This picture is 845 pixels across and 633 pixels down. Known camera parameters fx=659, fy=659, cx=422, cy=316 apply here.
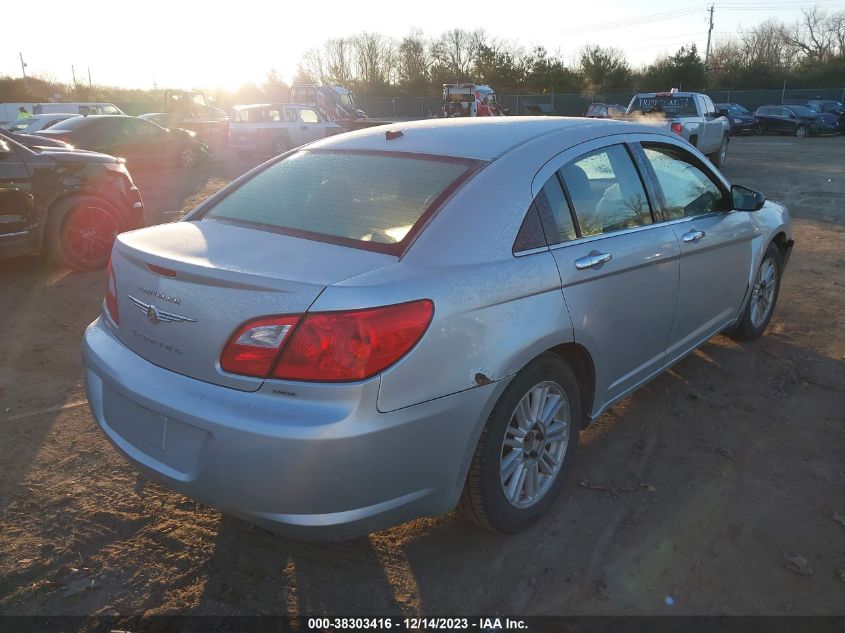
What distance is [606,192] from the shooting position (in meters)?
3.19

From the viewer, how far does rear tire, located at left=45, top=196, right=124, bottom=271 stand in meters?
6.66

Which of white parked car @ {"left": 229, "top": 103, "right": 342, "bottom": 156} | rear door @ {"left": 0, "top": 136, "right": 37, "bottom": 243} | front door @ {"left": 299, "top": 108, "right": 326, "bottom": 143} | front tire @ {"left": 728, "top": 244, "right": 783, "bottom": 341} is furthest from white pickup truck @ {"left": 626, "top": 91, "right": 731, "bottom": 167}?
rear door @ {"left": 0, "top": 136, "right": 37, "bottom": 243}

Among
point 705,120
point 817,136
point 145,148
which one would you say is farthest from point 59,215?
point 817,136

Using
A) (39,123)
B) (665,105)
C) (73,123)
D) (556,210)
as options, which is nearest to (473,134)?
(556,210)

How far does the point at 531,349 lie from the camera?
2506 millimetres

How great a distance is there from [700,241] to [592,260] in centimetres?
116

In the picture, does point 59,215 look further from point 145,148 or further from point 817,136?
point 817,136

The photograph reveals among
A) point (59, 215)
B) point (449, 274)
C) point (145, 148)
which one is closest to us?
point (449, 274)

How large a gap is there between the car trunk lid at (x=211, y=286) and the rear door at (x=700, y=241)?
6.51ft

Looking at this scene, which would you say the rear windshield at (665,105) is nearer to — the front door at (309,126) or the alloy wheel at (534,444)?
the front door at (309,126)

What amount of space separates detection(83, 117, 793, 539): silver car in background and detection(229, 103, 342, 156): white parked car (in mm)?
17346

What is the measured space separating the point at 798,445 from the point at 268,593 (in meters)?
2.78

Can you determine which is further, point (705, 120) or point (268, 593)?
point (705, 120)

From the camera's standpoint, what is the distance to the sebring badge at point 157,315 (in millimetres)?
2299
